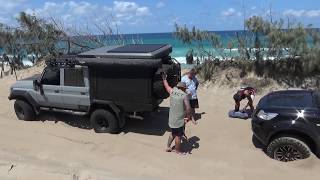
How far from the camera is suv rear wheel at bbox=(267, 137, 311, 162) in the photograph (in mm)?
9633

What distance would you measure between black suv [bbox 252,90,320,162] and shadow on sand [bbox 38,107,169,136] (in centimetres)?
300

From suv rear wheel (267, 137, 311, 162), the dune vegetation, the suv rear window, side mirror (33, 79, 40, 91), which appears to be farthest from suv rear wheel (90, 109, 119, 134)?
the dune vegetation

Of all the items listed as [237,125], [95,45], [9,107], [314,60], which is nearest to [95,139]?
[237,125]

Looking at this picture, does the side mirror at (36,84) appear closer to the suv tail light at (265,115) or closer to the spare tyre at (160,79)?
the spare tyre at (160,79)

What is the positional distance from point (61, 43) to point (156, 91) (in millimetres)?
13951

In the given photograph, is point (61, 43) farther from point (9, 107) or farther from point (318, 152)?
point (318, 152)

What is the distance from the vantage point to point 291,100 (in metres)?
10.5

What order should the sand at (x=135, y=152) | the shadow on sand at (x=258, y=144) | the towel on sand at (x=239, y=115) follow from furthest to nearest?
the towel on sand at (x=239, y=115), the shadow on sand at (x=258, y=144), the sand at (x=135, y=152)

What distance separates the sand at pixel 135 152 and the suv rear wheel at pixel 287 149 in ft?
0.55

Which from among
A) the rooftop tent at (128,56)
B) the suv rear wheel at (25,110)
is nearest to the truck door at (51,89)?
the suv rear wheel at (25,110)

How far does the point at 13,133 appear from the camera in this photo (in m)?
12.4

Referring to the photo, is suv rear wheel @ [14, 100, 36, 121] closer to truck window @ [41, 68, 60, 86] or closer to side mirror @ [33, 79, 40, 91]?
side mirror @ [33, 79, 40, 91]

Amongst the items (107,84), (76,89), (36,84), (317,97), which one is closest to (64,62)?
(76,89)

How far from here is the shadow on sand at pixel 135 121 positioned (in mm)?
12539
